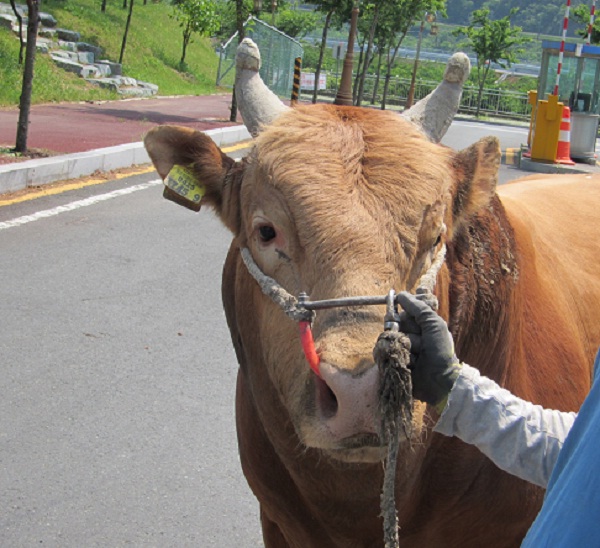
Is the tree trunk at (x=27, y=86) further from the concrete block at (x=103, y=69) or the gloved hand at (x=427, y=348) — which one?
the concrete block at (x=103, y=69)

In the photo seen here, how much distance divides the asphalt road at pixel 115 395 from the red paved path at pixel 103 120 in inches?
156

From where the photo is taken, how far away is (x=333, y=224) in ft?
8.00

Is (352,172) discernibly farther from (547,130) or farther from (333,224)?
(547,130)

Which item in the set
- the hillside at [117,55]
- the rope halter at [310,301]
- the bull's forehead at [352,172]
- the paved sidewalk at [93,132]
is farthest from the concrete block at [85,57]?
the rope halter at [310,301]

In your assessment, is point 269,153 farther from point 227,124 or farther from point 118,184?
point 227,124

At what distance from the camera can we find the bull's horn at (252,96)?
3027mm

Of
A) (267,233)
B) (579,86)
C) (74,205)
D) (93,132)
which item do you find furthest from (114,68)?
(267,233)

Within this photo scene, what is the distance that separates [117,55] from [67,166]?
2044cm

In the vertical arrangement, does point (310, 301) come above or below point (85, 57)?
above

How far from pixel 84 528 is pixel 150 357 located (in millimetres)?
1996

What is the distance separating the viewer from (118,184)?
11.8 m

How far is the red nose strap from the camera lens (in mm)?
2209

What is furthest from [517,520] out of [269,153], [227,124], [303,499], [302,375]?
[227,124]

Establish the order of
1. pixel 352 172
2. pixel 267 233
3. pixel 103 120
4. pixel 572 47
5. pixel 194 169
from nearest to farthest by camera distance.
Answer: pixel 352 172 < pixel 267 233 < pixel 194 169 < pixel 103 120 < pixel 572 47
